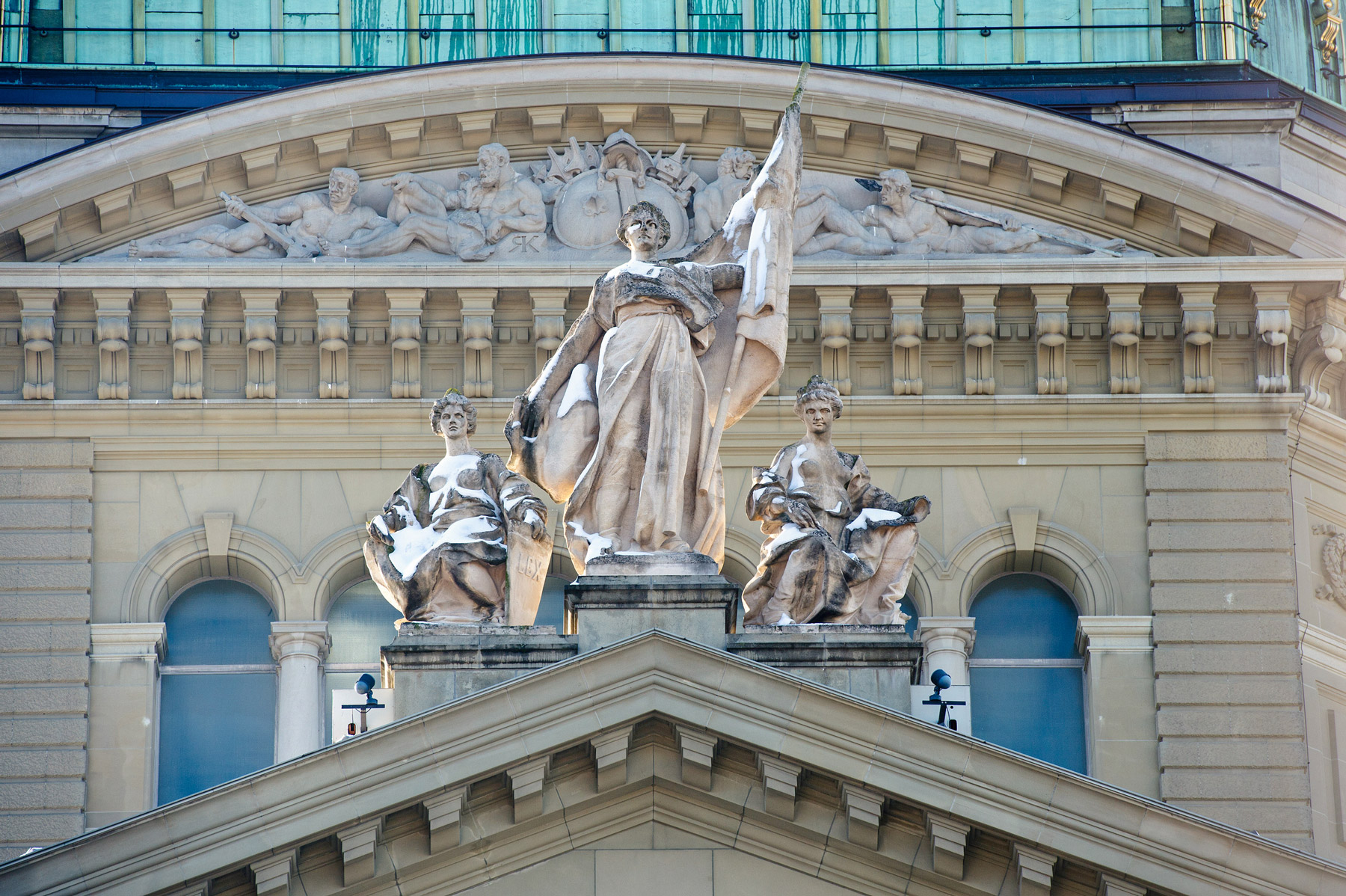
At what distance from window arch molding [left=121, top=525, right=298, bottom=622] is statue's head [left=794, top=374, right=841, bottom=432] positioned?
38.9ft

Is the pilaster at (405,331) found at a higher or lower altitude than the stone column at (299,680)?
higher

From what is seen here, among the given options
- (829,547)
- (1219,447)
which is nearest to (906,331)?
(1219,447)

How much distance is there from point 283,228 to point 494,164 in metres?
2.43

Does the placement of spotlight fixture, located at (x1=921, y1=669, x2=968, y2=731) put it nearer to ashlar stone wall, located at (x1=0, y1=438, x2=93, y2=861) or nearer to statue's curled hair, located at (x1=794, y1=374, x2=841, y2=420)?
statue's curled hair, located at (x1=794, y1=374, x2=841, y2=420)

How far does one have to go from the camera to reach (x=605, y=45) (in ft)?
148

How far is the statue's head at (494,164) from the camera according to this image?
41.8 metres

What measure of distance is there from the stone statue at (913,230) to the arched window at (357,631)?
19.8ft

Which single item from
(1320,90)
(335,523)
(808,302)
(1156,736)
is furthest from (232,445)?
(1320,90)

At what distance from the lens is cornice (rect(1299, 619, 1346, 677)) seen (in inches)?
1574

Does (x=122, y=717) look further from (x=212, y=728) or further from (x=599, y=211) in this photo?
(x=599, y=211)

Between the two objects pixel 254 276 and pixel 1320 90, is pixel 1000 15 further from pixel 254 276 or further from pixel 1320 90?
pixel 254 276

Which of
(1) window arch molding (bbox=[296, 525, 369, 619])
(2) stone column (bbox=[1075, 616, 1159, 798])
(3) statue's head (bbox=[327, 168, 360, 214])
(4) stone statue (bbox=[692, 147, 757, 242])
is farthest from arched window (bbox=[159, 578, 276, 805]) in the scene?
(2) stone column (bbox=[1075, 616, 1159, 798])

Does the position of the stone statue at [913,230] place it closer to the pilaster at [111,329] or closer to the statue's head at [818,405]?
the pilaster at [111,329]

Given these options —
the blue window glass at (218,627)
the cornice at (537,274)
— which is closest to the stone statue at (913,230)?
the cornice at (537,274)
